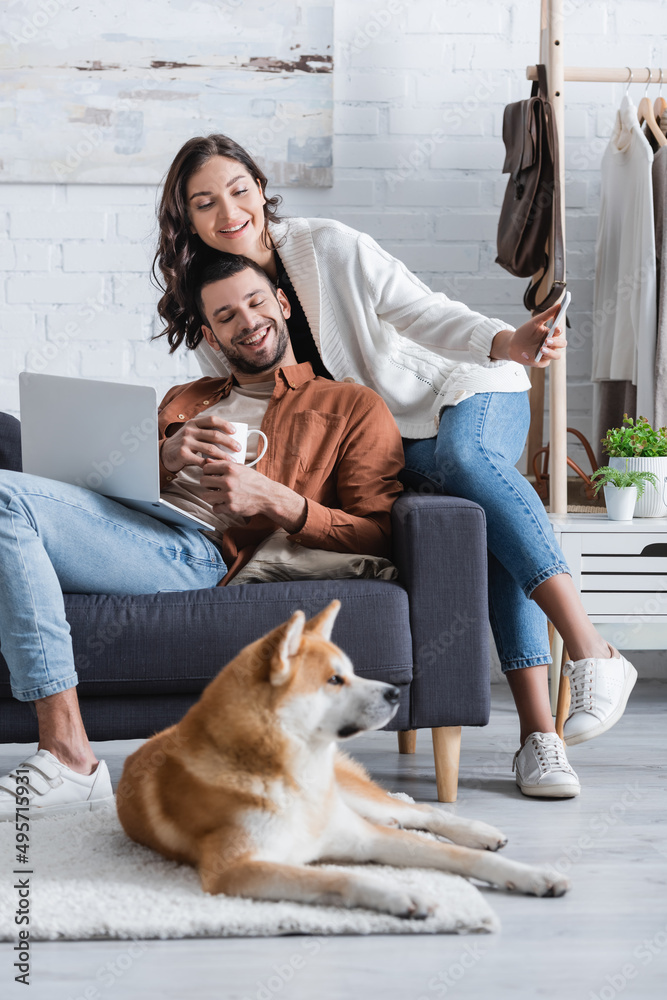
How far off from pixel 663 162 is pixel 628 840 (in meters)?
1.80

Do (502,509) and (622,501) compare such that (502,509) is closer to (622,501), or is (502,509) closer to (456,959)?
(622,501)

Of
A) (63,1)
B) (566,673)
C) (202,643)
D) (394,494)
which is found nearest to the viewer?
(202,643)

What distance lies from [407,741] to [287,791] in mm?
919

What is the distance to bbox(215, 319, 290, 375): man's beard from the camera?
198 centimetres

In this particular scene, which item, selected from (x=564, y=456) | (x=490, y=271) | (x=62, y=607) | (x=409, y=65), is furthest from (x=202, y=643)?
(x=409, y=65)

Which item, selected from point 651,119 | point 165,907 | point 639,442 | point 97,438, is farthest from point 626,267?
point 165,907

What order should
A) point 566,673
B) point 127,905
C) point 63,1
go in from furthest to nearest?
point 63,1, point 566,673, point 127,905

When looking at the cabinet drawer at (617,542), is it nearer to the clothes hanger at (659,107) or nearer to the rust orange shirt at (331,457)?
the rust orange shirt at (331,457)

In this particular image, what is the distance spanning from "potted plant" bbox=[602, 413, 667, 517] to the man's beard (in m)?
0.93

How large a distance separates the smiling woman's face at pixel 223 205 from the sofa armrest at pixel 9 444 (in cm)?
64

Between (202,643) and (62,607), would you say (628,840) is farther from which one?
(62,607)

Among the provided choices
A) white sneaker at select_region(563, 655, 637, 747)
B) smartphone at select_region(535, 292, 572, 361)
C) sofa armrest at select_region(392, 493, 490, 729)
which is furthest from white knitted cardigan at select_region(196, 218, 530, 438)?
white sneaker at select_region(563, 655, 637, 747)

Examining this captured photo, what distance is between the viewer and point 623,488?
2340mm

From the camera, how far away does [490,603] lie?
1.88 metres
